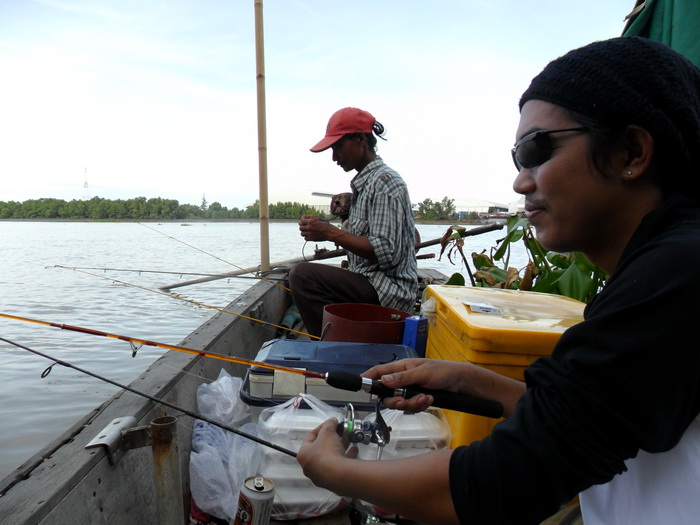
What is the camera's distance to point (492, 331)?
179 centimetres

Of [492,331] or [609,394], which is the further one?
[492,331]

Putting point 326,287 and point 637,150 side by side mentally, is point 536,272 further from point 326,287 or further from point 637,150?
point 637,150

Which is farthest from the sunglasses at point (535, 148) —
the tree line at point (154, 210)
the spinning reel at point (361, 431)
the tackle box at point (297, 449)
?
the tree line at point (154, 210)

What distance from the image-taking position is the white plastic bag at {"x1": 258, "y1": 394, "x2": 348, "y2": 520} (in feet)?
6.13

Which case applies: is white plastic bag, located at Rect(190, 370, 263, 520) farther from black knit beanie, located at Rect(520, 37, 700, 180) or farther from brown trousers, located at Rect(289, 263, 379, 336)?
black knit beanie, located at Rect(520, 37, 700, 180)

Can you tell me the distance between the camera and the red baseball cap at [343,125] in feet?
11.6

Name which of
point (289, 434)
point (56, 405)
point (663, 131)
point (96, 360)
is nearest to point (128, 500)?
point (289, 434)

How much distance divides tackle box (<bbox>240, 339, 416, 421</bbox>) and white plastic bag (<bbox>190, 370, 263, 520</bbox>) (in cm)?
16

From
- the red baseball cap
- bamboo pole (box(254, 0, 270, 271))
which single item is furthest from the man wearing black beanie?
bamboo pole (box(254, 0, 270, 271))

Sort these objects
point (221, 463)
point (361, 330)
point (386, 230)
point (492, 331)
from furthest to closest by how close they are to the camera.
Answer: point (386, 230)
point (361, 330)
point (221, 463)
point (492, 331)

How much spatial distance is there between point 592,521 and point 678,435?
445 mm

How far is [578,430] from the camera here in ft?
2.71

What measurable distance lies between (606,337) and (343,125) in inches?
118

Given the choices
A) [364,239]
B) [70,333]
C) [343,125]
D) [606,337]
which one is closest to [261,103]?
[343,125]
